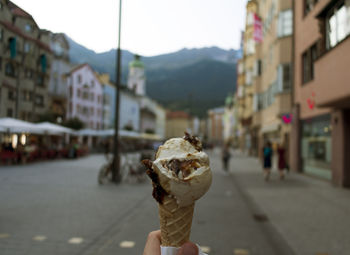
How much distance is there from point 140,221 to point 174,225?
531cm

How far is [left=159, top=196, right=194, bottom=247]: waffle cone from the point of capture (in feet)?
5.01

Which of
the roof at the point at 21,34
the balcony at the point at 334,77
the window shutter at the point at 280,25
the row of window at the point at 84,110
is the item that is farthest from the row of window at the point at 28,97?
the window shutter at the point at 280,25

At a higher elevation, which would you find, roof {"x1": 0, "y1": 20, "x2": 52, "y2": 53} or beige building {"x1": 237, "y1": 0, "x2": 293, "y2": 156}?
beige building {"x1": 237, "y1": 0, "x2": 293, "y2": 156}

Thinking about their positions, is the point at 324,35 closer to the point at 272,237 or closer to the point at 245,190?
the point at 245,190

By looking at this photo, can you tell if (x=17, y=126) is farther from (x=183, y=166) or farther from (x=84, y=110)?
(x=84, y=110)

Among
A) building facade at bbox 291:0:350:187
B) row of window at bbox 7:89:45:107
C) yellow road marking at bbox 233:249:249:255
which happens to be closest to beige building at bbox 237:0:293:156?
building facade at bbox 291:0:350:187

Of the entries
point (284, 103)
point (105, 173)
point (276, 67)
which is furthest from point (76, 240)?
point (276, 67)

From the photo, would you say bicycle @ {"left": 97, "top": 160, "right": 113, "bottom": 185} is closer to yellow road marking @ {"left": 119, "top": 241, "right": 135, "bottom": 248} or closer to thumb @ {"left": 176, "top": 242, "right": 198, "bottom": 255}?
yellow road marking @ {"left": 119, "top": 241, "right": 135, "bottom": 248}

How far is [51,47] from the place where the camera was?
242 cm

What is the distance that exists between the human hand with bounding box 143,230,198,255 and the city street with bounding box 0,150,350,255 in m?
1.56

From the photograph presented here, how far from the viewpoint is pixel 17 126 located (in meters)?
2.33

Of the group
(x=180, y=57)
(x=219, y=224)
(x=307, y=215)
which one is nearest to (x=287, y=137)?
(x=307, y=215)

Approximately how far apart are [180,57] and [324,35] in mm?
11056

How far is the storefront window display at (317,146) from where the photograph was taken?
13508 millimetres
